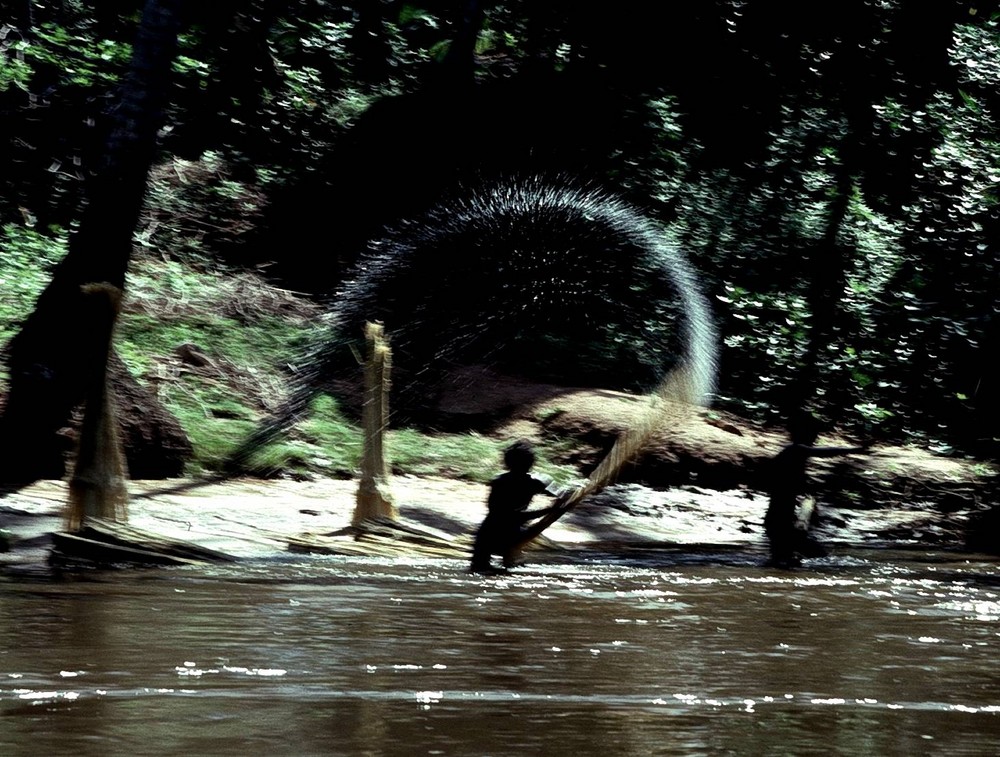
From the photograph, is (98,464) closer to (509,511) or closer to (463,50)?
(509,511)

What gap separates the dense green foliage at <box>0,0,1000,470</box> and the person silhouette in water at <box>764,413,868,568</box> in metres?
5.89

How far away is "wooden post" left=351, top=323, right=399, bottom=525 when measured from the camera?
10602mm

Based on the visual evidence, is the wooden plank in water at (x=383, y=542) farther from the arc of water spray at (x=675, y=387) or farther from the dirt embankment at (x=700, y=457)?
the dirt embankment at (x=700, y=457)

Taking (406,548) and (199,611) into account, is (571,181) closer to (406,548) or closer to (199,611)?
(406,548)

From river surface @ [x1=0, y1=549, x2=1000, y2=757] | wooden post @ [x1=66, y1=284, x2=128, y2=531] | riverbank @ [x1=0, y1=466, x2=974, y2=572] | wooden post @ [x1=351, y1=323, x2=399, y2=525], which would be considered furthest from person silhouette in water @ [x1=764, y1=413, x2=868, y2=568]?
wooden post @ [x1=66, y1=284, x2=128, y2=531]

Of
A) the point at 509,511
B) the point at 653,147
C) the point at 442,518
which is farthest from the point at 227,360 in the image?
the point at 653,147

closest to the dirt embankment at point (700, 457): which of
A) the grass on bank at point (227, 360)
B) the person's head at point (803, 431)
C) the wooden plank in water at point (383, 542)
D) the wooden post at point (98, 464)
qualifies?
the grass on bank at point (227, 360)

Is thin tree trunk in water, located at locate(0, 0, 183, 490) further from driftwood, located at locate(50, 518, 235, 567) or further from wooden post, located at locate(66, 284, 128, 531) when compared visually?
driftwood, located at locate(50, 518, 235, 567)

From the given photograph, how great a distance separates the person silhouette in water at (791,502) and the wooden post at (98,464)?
4516 millimetres

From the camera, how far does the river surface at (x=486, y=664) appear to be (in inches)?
163

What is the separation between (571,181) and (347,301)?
415 centimetres

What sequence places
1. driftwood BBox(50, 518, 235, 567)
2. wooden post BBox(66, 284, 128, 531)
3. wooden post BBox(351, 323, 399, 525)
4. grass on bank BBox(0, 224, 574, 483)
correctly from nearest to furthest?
driftwood BBox(50, 518, 235, 567)
wooden post BBox(66, 284, 128, 531)
wooden post BBox(351, 323, 399, 525)
grass on bank BBox(0, 224, 574, 483)

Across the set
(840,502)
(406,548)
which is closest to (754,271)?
(840,502)

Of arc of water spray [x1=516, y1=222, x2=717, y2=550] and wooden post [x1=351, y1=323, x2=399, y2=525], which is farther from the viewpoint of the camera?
wooden post [x1=351, y1=323, x2=399, y2=525]
